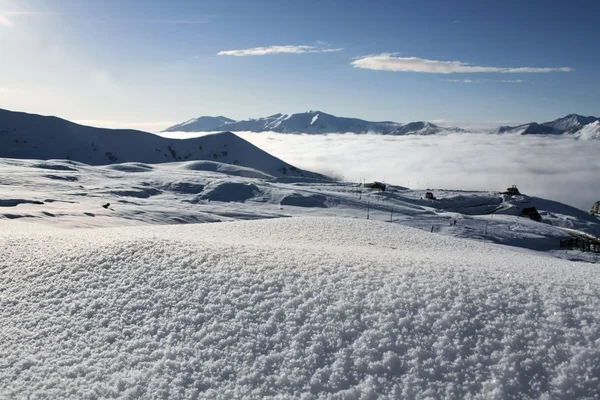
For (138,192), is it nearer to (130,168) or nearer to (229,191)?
(229,191)

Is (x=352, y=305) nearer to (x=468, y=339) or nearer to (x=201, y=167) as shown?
(x=468, y=339)

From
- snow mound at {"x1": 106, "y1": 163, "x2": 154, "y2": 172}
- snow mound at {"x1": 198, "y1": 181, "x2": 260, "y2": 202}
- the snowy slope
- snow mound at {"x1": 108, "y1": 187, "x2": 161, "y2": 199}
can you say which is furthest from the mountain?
snow mound at {"x1": 108, "y1": 187, "x2": 161, "y2": 199}

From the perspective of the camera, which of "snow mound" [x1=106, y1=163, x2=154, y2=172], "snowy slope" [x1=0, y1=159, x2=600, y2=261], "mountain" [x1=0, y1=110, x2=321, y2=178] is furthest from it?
"mountain" [x1=0, y1=110, x2=321, y2=178]

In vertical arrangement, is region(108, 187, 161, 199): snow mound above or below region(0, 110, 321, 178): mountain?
below

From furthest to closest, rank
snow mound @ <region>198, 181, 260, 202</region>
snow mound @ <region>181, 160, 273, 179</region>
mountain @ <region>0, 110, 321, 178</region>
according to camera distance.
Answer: mountain @ <region>0, 110, 321, 178</region> → snow mound @ <region>181, 160, 273, 179</region> → snow mound @ <region>198, 181, 260, 202</region>

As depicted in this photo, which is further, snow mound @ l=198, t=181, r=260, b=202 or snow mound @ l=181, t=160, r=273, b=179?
snow mound @ l=181, t=160, r=273, b=179

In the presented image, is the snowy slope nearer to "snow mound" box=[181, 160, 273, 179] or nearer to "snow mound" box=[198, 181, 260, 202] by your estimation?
"snow mound" box=[198, 181, 260, 202]
